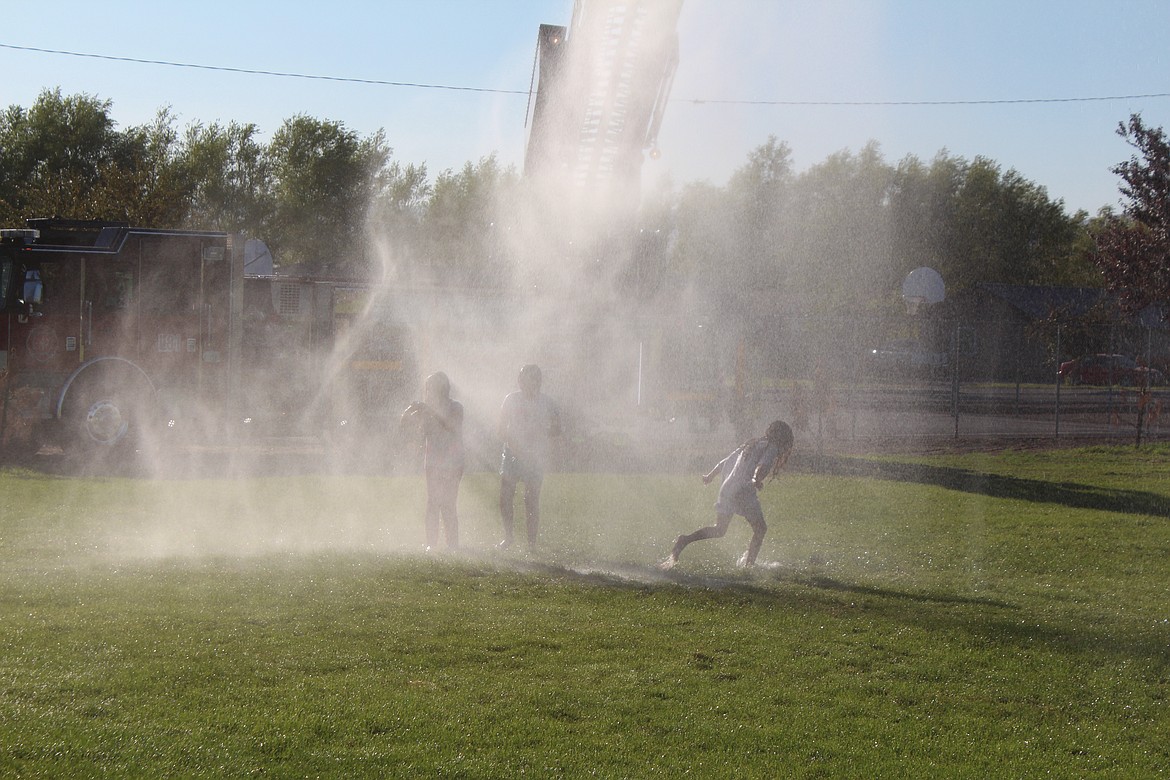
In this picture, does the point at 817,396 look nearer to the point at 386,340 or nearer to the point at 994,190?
the point at 386,340

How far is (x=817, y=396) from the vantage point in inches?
898

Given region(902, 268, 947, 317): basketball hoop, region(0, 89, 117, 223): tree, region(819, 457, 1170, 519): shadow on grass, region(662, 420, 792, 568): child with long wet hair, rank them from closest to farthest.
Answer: region(662, 420, 792, 568): child with long wet hair
region(819, 457, 1170, 519): shadow on grass
region(902, 268, 947, 317): basketball hoop
region(0, 89, 117, 223): tree

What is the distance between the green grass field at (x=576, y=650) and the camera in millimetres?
5258

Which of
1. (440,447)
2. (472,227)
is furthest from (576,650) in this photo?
(472,227)

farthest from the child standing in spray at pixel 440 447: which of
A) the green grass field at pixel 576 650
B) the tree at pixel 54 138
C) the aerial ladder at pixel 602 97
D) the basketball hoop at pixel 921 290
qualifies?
the tree at pixel 54 138

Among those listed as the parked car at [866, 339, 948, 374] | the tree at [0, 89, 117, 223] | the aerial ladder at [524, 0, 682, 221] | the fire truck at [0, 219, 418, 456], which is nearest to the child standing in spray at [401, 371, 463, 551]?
the aerial ladder at [524, 0, 682, 221]

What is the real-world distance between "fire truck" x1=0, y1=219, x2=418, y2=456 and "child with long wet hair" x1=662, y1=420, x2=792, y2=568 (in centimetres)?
991

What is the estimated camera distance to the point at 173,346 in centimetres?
1858

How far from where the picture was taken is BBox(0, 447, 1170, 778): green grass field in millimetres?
5258

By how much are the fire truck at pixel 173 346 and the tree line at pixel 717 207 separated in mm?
28423

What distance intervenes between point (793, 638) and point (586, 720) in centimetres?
216

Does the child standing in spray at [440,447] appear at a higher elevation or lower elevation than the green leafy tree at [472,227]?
lower

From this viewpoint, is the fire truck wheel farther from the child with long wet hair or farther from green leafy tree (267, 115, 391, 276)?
green leafy tree (267, 115, 391, 276)

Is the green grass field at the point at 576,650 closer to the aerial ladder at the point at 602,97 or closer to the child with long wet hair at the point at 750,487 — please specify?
the child with long wet hair at the point at 750,487
